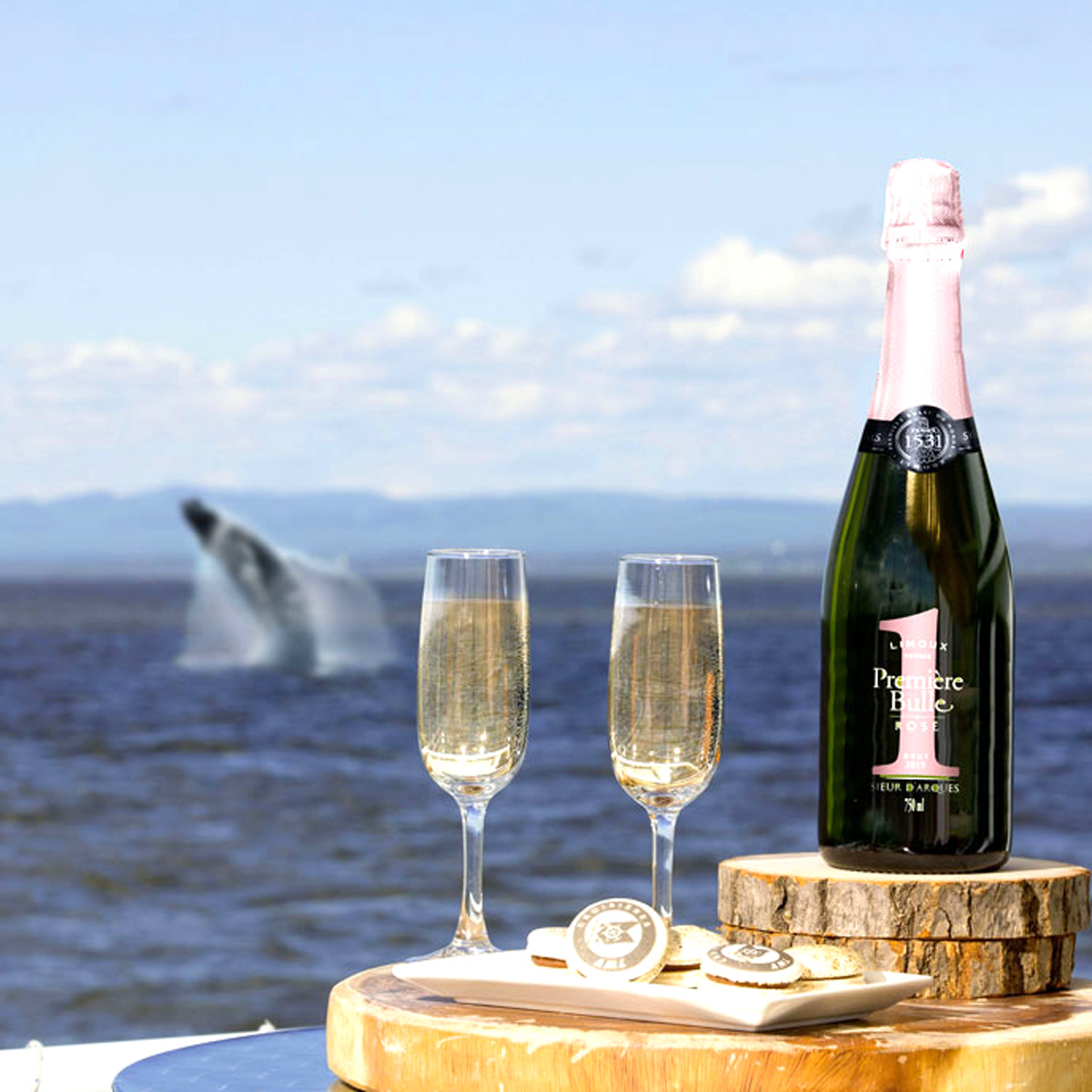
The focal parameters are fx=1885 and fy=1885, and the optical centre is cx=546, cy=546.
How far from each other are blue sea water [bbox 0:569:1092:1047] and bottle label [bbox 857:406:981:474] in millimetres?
5813

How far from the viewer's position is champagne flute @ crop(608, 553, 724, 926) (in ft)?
5.14

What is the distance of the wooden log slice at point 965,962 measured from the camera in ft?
5.07

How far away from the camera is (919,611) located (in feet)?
5.49

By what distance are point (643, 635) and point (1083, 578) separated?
80178 millimetres

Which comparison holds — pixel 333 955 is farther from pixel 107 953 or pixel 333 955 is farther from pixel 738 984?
pixel 738 984

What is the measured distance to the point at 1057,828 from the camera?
57.0 ft

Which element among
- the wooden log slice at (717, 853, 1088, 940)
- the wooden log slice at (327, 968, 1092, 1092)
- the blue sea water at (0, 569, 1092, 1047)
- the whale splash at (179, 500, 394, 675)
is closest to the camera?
the wooden log slice at (327, 968, 1092, 1092)

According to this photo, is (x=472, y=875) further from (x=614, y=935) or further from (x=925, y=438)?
(x=925, y=438)

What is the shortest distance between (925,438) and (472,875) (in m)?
0.59

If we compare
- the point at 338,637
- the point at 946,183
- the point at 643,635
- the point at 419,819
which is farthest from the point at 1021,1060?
the point at 338,637

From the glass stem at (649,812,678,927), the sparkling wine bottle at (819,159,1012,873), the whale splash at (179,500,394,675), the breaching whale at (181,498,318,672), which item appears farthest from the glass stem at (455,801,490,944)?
the whale splash at (179,500,394,675)

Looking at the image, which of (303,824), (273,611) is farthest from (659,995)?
(273,611)

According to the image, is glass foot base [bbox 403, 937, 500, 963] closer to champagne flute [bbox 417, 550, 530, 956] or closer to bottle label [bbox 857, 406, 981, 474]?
champagne flute [bbox 417, 550, 530, 956]

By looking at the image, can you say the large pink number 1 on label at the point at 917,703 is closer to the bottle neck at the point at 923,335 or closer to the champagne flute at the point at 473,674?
the bottle neck at the point at 923,335
